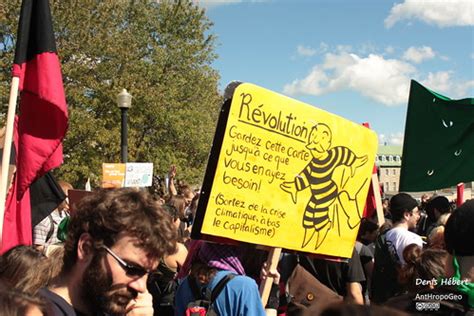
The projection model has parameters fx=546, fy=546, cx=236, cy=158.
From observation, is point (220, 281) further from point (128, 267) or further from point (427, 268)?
point (427, 268)

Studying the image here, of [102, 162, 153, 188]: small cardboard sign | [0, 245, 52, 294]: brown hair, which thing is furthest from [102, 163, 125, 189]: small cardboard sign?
[0, 245, 52, 294]: brown hair

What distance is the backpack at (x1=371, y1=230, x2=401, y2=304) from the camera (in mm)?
4945

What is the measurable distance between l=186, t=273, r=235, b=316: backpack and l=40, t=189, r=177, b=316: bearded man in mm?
760

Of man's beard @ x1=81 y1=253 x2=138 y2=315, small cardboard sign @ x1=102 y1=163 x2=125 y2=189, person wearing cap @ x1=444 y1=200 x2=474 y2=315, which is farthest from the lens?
small cardboard sign @ x1=102 y1=163 x2=125 y2=189

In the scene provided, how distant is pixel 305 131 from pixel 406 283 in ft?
4.96

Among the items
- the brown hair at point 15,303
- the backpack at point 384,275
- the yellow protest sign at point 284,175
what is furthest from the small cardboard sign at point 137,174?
the brown hair at point 15,303

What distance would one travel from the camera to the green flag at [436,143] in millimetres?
6000

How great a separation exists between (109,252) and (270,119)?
5.05 ft

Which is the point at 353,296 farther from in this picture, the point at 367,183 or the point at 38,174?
the point at 38,174

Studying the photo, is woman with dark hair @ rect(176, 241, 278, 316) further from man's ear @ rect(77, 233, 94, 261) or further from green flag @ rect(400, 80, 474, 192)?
green flag @ rect(400, 80, 474, 192)

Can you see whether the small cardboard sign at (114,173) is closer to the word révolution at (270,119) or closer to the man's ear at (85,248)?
the word révolution at (270,119)

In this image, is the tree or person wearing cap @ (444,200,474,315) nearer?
person wearing cap @ (444,200,474,315)

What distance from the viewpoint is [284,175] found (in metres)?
3.47

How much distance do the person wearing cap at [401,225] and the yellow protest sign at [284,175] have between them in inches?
59.4
